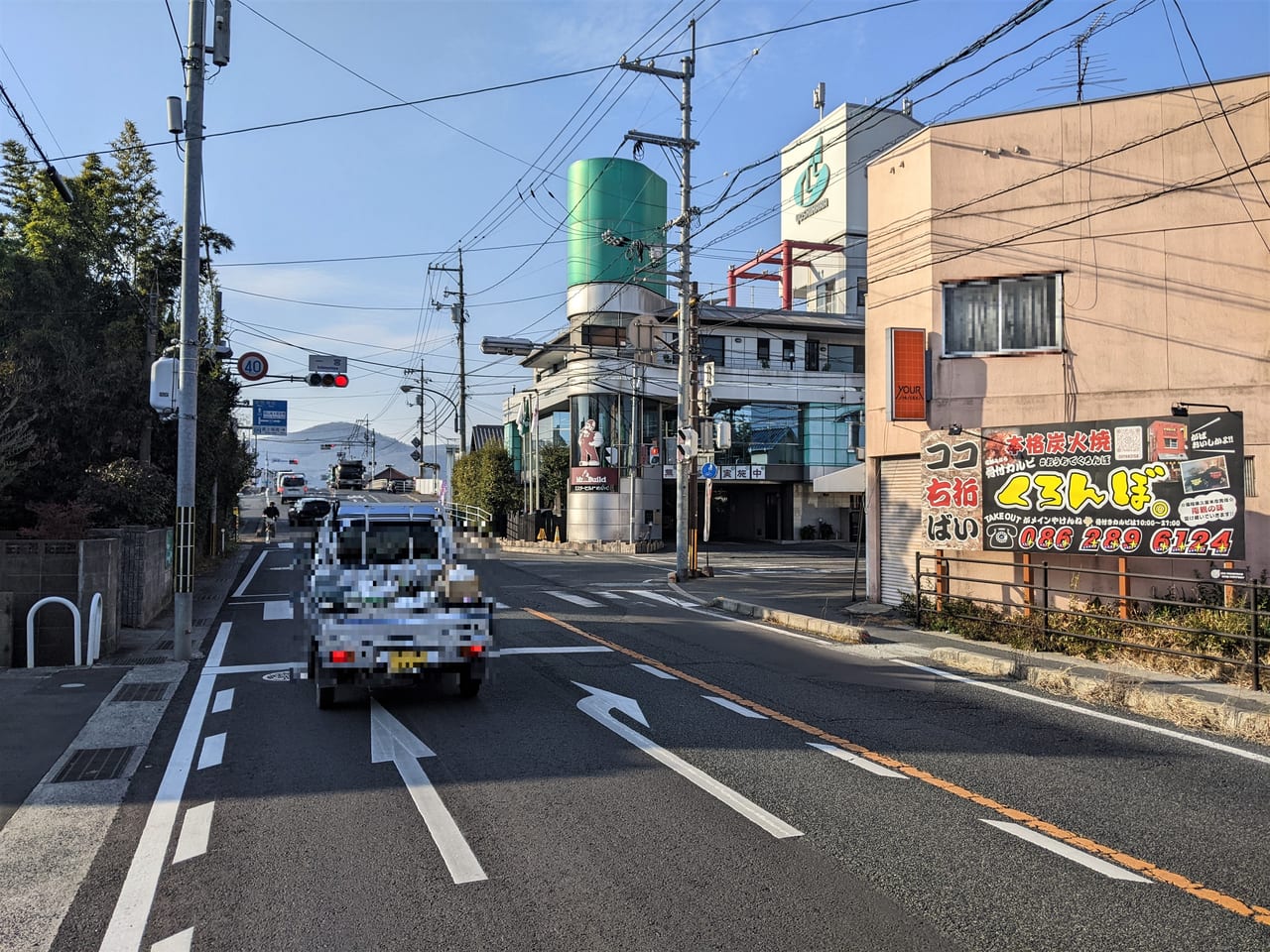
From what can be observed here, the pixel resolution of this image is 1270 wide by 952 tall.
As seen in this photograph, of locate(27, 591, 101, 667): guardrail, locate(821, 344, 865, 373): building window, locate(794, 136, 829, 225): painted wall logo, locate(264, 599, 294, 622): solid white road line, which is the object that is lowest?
locate(264, 599, 294, 622): solid white road line

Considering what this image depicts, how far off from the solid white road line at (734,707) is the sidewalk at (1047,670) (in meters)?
3.68

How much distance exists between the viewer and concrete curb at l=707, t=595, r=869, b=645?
1425cm

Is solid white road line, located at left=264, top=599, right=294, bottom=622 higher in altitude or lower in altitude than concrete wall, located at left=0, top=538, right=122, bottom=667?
lower

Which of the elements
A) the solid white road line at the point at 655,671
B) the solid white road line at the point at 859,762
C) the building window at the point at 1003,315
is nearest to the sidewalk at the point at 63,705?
the solid white road line at the point at 655,671

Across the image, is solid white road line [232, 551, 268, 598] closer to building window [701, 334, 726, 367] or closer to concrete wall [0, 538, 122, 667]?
concrete wall [0, 538, 122, 667]

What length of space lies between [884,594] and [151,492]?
14871 mm

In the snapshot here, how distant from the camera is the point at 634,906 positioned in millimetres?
4703

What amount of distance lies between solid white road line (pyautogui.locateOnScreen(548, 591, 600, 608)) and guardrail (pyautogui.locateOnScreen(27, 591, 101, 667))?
9082 millimetres

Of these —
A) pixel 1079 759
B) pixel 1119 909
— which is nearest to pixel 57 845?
pixel 1119 909

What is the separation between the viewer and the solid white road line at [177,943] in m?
→ 4.32

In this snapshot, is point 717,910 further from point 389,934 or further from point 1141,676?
point 1141,676

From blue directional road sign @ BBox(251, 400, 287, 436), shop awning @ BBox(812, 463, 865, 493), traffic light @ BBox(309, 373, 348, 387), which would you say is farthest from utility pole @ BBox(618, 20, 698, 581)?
blue directional road sign @ BBox(251, 400, 287, 436)

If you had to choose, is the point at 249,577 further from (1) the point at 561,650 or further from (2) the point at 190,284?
(1) the point at 561,650

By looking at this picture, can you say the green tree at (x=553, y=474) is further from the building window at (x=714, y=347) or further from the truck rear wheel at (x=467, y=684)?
the truck rear wheel at (x=467, y=684)
